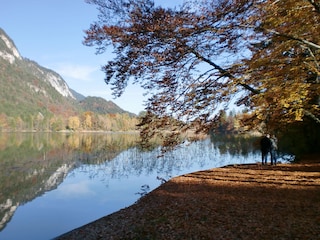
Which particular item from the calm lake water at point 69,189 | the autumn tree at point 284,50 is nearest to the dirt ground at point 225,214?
the calm lake water at point 69,189

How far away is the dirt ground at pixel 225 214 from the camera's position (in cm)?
610

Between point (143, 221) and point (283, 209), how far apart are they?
3687 mm

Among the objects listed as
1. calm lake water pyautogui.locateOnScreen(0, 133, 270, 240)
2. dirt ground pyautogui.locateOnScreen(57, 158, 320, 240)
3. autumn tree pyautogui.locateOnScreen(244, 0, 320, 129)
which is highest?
autumn tree pyautogui.locateOnScreen(244, 0, 320, 129)

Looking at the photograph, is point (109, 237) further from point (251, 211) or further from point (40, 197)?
point (40, 197)

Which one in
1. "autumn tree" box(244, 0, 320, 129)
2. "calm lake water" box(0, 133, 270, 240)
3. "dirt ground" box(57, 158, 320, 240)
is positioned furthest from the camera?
"calm lake water" box(0, 133, 270, 240)

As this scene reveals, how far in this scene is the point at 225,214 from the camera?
7.34 meters

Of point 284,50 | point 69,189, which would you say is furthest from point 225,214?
point 69,189

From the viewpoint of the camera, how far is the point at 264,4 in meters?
6.36

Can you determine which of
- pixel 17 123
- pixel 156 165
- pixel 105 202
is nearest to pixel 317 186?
pixel 105 202

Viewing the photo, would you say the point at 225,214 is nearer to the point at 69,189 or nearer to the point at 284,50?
the point at 284,50

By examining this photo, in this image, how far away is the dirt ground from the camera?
6.10 meters

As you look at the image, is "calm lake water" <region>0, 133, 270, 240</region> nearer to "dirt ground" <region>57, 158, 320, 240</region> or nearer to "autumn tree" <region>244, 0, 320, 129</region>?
"dirt ground" <region>57, 158, 320, 240</region>

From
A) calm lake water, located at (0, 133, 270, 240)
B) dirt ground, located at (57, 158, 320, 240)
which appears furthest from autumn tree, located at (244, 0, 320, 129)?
calm lake water, located at (0, 133, 270, 240)

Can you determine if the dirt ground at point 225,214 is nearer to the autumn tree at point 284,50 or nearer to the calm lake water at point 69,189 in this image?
the calm lake water at point 69,189
